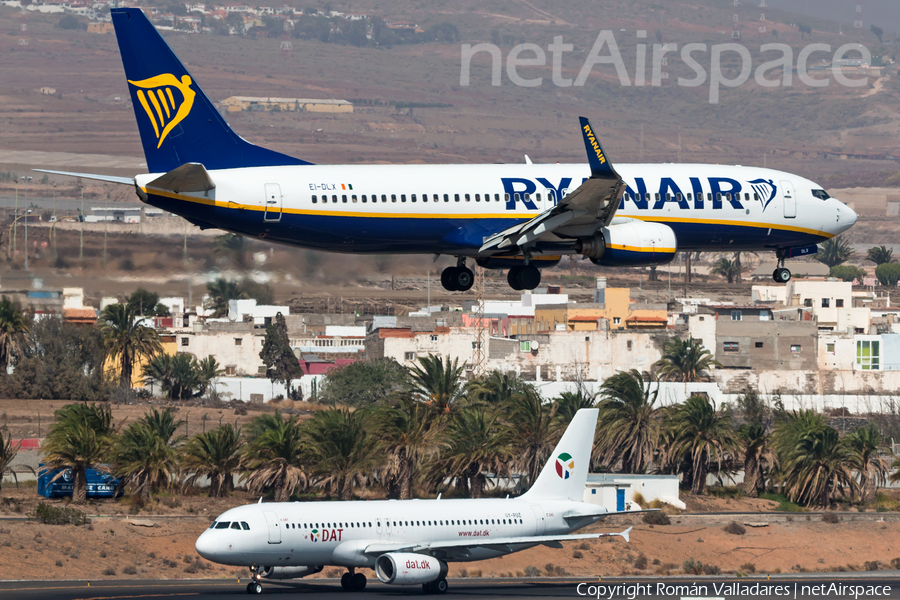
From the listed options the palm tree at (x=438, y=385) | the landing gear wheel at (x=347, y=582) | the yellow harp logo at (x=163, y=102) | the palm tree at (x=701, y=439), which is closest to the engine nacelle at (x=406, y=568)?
the landing gear wheel at (x=347, y=582)

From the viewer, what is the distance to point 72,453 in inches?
3671

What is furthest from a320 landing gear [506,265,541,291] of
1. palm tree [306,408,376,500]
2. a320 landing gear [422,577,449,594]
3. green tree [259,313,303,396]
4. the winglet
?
green tree [259,313,303,396]

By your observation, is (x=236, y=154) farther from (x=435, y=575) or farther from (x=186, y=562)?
(x=186, y=562)

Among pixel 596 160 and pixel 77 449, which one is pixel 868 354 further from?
pixel 596 160

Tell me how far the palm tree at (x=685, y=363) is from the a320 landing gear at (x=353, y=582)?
3403 inches

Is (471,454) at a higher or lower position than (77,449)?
lower

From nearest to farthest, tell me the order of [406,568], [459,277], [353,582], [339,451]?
[459,277], [406,568], [353,582], [339,451]

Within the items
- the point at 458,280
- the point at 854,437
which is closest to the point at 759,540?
the point at 854,437

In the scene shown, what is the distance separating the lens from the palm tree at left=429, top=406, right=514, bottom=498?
327 feet

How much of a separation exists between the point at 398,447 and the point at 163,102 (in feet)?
169

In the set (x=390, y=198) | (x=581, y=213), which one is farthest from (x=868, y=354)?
(x=390, y=198)

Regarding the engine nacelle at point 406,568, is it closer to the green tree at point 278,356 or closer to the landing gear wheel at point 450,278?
the landing gear wheel at point 450,278

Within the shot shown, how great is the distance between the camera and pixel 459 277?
55.1 m

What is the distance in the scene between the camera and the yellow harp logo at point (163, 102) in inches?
2032
